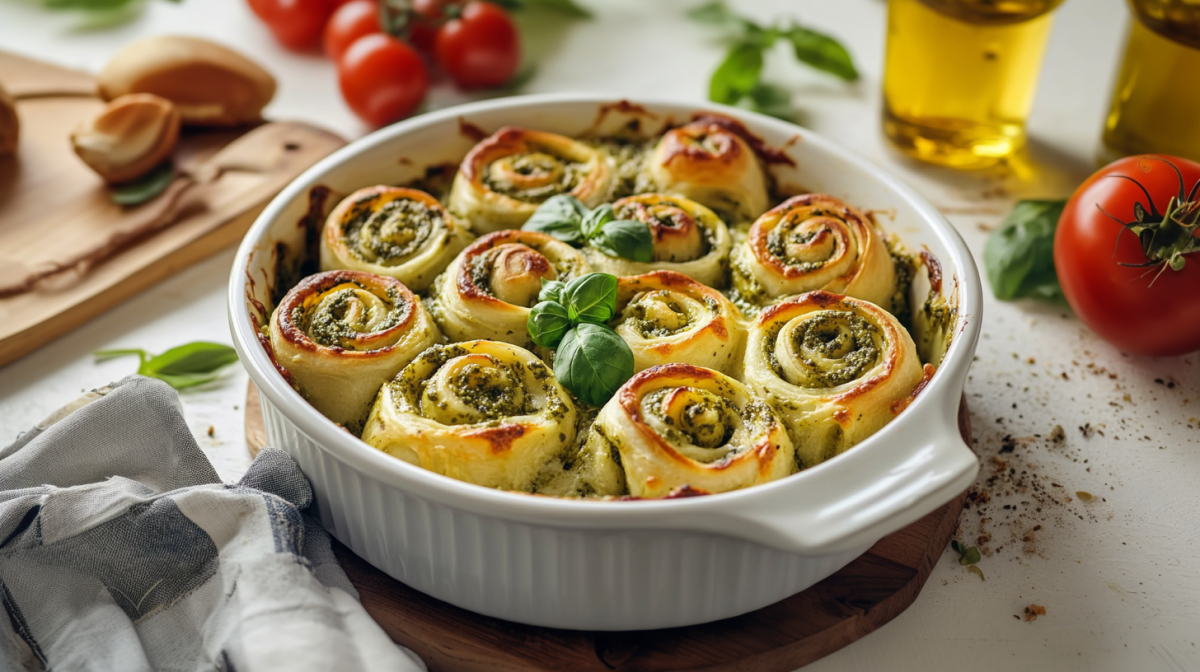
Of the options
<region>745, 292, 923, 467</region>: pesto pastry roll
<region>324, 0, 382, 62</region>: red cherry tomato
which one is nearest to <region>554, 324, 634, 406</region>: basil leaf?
<region>745, 292, 923, 467</region>: pesto pastry roll

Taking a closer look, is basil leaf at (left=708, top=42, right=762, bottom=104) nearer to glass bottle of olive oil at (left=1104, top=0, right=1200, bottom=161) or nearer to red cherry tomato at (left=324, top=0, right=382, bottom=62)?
glass bottle of olive oil at (left=1104, top=0, right=1200, bottom=161)

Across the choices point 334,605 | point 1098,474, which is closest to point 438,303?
point 334,605

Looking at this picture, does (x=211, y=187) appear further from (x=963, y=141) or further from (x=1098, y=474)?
(x=1098, y=474)

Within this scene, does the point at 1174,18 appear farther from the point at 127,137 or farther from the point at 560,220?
the point at 127,137

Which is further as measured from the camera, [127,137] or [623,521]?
[127,137]

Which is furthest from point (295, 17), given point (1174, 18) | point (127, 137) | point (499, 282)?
point (1174, 18)

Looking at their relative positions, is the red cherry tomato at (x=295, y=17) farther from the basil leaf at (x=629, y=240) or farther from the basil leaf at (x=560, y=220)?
the basil leaf at (x=629, y=240)

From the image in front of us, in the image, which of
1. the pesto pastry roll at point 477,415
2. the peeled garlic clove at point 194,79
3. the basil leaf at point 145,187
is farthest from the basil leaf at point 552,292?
the peeled garlic clove at point 194,79
